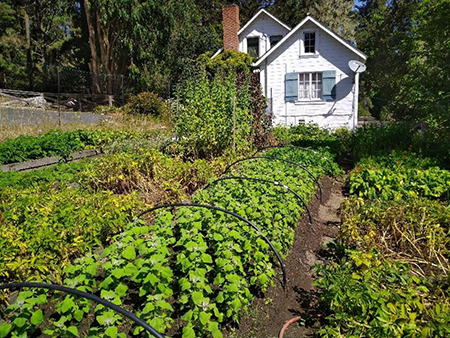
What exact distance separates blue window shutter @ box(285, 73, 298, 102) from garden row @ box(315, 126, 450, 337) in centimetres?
1103

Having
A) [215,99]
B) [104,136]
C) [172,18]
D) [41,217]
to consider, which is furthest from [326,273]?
[172,18]

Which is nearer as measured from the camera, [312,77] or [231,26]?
[312,77]

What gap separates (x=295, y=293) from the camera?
3289mm

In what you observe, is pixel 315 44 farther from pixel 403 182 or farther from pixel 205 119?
pixel 403 182

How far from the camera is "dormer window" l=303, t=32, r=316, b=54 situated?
1761 cm

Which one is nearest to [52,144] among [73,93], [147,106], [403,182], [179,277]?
[179,277]

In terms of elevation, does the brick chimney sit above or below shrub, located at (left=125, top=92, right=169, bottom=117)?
above

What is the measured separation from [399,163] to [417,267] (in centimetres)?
339

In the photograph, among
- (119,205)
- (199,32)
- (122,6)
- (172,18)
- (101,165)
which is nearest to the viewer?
(119,205)

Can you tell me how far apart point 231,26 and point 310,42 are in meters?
4.97

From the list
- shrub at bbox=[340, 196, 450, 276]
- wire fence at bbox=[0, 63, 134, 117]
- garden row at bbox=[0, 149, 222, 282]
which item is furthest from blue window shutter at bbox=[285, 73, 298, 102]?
shrub at bbox=[340, 196, 450, 276]

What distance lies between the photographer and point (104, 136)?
409 inches

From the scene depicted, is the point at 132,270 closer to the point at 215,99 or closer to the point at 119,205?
the point at 119,205

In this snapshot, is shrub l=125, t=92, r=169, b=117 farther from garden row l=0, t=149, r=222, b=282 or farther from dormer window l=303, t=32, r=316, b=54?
garden row l=0, t=149, r=222, b=282
